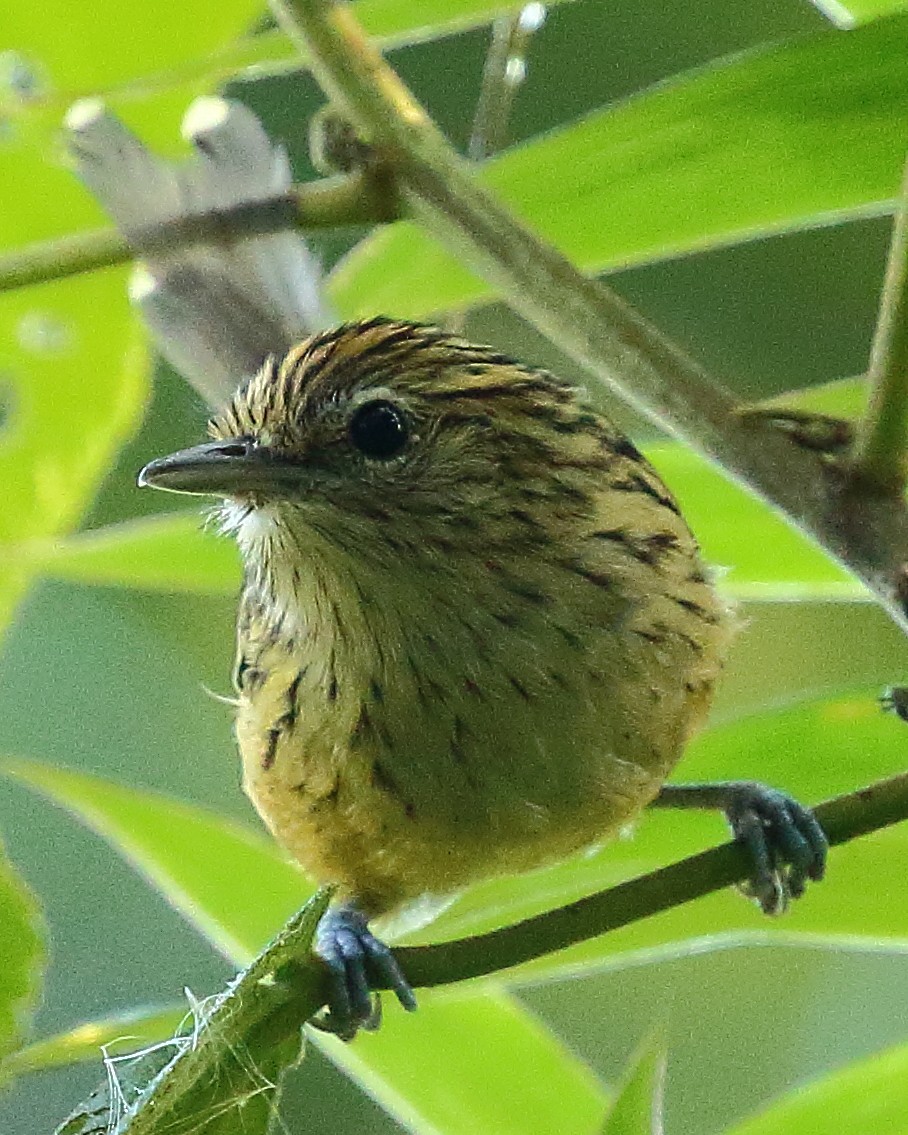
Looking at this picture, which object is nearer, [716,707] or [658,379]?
[658,379]

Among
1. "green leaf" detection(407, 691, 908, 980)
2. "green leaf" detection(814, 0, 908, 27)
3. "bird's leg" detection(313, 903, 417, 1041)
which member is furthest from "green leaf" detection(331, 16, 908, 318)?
"bird's leg" detection(313, 903, 417, 1041)

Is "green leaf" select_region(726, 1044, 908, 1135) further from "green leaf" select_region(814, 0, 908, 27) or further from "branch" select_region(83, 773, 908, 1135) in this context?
"green leaf" select_region(814, 0, 908, 27)

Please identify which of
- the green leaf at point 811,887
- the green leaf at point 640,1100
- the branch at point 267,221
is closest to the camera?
the green leaf at point 640,1100

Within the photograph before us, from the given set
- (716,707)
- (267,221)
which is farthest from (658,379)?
(716,707)

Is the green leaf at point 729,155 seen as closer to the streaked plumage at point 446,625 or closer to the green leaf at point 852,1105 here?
the streaked plumage at point 446,625

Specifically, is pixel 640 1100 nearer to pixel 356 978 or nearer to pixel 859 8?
pixel 356 978

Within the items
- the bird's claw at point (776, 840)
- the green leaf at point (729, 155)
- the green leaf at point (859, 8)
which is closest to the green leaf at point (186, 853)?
the bird's claw at point (776, 840)
